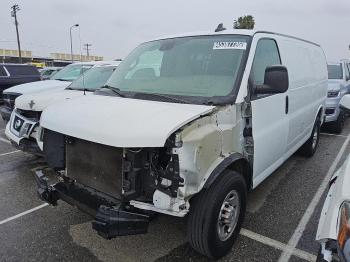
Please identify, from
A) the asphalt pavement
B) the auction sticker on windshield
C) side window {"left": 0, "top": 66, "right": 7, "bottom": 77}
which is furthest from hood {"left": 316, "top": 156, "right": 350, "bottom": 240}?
side window {"left": 0, "top": 66, "right": 7, "bottom": 77}

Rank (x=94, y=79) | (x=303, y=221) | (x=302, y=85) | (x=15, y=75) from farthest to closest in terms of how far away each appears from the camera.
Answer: (x=15, y=75) → (x=94, y=79) → (x=302, y=85) → (x=303, y=221)

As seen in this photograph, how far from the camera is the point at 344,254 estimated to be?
70.4 inches

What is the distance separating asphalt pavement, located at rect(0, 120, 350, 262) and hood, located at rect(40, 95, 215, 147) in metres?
1.14

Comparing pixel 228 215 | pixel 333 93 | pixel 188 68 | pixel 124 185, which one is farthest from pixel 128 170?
pixel 333 93

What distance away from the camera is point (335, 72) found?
31.9 ft

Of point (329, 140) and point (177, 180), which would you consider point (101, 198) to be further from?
point (329, 140)

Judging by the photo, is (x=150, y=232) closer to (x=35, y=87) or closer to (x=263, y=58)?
(x=263, y=58)

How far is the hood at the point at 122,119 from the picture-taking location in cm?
241

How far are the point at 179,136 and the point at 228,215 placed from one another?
40.7 inches

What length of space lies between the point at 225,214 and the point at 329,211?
3.35ft

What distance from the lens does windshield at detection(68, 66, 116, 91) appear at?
22.2 feet

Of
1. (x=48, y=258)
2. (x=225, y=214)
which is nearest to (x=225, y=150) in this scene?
(x=225, y=214)

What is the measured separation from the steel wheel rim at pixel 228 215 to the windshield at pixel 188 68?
0.98 metres

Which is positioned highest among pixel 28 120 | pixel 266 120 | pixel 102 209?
pixel 266 120
